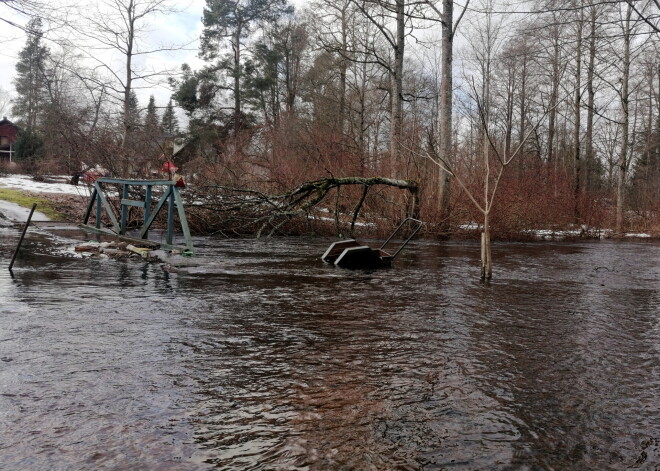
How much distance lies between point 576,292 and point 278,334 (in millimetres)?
4860

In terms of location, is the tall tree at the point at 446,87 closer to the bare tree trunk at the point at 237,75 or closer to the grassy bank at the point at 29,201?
the grassy bank at the point at 29,201

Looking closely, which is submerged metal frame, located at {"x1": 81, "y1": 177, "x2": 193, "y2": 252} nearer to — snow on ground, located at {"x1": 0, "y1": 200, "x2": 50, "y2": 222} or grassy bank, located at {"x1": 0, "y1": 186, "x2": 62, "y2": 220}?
snow on ground, located at {"x1": 0, "y1": 200, "x2": 50, "y2": 222}

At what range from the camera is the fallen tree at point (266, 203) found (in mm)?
11695

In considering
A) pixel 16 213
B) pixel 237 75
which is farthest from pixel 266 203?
pixel 237 75

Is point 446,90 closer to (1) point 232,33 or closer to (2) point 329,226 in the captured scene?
(2) point 329,226

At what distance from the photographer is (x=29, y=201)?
20000 mm

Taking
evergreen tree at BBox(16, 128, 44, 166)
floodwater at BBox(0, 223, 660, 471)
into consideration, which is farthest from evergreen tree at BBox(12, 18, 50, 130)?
floodwater at BBox(0, 223, 660, 471)

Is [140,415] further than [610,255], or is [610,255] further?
[610,255]

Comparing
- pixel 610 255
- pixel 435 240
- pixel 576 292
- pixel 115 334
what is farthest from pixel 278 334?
pixel 435 240

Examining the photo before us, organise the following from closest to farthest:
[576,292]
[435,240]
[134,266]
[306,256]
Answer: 1. [576,292]
2. [134,266]
3. [306,256]
4. [435,240]

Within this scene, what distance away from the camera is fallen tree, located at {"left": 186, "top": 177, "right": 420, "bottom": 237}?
1170 cm

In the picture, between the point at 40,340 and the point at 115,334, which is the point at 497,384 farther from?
the point at 40,340

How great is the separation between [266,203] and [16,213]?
10253mm

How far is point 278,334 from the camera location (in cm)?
515
